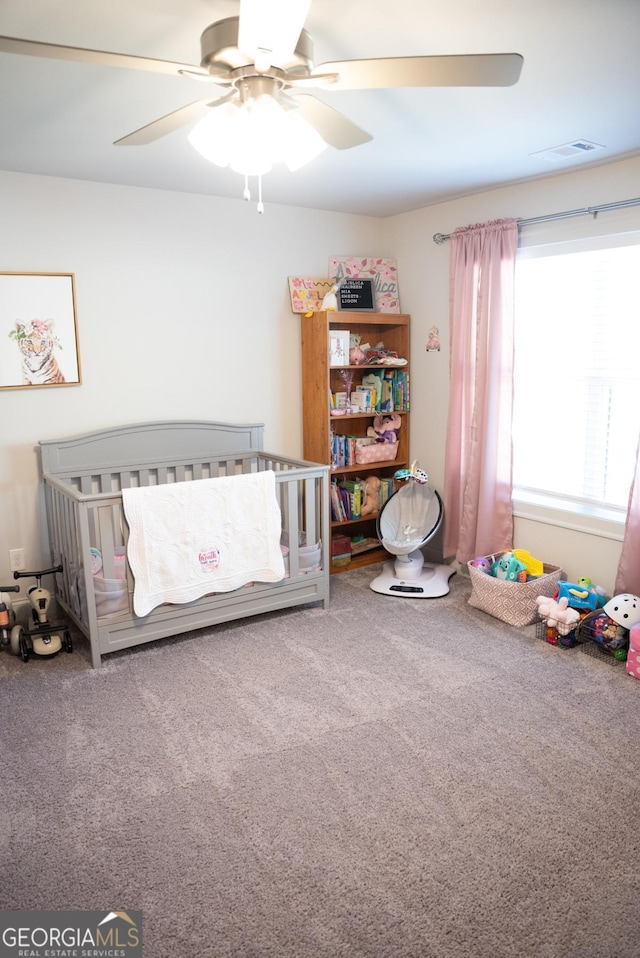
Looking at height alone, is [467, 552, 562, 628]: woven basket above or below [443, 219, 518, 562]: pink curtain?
below

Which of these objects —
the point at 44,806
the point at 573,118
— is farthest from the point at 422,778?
the point at 573,118

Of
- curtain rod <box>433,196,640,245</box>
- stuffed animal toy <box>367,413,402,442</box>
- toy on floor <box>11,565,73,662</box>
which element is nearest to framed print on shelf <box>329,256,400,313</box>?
stuffed animal toy <box>367,413,402,442</box>

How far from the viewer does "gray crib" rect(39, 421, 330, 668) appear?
294 cm

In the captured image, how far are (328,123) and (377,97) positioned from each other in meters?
0.45

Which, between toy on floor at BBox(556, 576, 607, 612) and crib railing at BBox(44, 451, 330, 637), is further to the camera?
toy on floor at BBox(556, 576, 607, 612)

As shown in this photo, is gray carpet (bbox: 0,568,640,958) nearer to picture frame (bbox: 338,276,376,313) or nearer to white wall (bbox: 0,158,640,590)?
white wall (bbox: 0,158,640,590)

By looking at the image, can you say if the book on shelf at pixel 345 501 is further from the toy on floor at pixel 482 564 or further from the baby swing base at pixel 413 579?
the toy on floor at pixel 482 564

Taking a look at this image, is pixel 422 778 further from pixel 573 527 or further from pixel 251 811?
pixel 573 527

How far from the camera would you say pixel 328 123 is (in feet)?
6.13

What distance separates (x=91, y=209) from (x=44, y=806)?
9.02 ft

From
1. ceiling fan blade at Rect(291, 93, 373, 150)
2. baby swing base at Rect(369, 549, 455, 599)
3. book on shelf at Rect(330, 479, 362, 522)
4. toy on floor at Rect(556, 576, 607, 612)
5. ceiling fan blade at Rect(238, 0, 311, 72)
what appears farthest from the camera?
book on shelf at Rect(330, 479, 362, 522)

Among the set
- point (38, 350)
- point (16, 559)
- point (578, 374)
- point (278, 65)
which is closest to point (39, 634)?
point (16, 559)

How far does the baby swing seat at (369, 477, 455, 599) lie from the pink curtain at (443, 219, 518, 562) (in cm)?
16

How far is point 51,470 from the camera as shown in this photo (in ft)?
11.1
